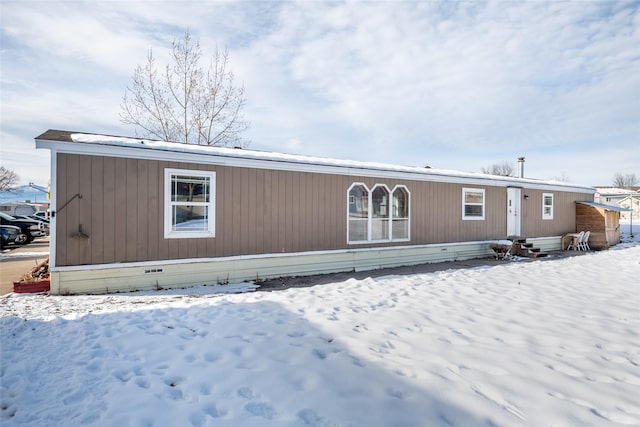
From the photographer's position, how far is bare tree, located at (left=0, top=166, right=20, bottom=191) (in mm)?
42778

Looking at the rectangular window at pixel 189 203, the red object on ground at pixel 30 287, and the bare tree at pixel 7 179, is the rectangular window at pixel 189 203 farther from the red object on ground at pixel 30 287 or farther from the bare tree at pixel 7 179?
the bare tree at pixel 7 179

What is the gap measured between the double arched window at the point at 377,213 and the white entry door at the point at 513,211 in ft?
16.4

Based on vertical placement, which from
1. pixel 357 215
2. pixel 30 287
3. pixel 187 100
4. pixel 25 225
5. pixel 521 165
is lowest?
pixel 30 287

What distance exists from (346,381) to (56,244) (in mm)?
5766

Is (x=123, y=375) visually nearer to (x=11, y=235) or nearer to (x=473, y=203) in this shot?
(x=473, y=203)

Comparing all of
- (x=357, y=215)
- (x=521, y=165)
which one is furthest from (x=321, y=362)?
(x=521, y=165)

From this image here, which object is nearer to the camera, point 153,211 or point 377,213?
point 153,211

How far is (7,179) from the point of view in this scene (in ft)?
148

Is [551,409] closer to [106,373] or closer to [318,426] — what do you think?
[318,426]

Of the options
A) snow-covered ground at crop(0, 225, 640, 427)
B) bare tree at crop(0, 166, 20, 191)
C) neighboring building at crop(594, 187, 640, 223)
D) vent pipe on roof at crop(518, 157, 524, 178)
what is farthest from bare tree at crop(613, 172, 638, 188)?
bare tree at crop(0, 166, 20, 191)

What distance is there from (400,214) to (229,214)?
5099 mm

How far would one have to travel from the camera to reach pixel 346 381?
2.57m

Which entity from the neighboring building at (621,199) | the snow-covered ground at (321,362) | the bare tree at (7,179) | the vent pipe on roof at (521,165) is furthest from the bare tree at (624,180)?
the bare tree at (7,179)

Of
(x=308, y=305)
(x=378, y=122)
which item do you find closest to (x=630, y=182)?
(x=378, y=122)
